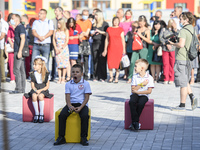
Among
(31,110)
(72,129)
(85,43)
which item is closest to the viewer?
(72,129)

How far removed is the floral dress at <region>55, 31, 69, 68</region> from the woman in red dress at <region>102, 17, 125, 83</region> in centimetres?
118

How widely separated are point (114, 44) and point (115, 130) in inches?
A: 282

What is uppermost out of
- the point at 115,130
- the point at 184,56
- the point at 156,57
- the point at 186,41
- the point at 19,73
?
the point at 186,41

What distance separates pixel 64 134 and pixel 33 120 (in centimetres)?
174

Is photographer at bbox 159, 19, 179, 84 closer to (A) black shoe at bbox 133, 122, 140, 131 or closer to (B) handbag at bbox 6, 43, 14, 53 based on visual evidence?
(B) handbag at bbox 6, 43, 14, 53

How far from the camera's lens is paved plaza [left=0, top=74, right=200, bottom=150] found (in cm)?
626

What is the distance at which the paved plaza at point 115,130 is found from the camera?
20.5 feet

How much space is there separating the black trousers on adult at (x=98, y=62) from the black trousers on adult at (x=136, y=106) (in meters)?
7.39

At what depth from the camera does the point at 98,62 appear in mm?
14812

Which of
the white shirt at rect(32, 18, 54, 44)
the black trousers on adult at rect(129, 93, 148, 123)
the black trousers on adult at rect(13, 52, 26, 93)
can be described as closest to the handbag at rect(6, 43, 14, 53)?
the white shirt at rect(32, 18, 54, 44)

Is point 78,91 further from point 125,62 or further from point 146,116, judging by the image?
point 125,62

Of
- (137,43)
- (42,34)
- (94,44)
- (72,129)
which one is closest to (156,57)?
(137,43)

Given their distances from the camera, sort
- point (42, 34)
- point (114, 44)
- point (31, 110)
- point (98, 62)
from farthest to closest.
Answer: point (98, 62) → point (114, 44) → point (42, 34) → point (31, 110)

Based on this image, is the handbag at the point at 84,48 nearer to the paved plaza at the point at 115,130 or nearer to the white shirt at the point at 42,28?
the white shirt at the point at 42,28
